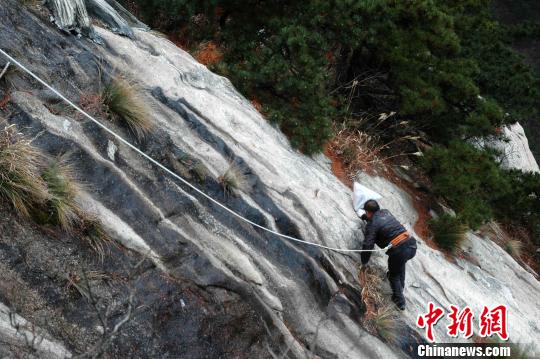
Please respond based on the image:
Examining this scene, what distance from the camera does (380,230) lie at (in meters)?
6.20

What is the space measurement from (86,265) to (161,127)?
6.57 ft

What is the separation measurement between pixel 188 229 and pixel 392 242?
2528mm

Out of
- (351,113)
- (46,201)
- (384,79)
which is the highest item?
(384,79)

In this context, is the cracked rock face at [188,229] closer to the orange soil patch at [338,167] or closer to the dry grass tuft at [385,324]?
the dry grass tuft at [385,324]

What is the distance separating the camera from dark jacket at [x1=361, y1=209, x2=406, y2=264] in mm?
6133

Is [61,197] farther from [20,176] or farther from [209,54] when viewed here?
[209,54]

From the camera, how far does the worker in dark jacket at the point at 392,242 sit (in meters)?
6.10

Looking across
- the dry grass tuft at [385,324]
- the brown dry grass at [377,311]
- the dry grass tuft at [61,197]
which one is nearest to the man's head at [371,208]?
the brown dry grass at [377,311]

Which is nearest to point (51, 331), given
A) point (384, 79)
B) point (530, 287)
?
point (384, 79)

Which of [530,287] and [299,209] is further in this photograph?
[530,287]

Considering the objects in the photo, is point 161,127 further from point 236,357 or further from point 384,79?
point 384,79

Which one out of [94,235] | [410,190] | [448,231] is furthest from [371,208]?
[94,235]

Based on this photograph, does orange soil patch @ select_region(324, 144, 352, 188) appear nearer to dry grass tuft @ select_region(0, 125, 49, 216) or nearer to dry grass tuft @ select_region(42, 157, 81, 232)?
dry grass tuft @ select_region(42, 157, 81, 232)

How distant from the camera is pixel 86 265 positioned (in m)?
4.07
